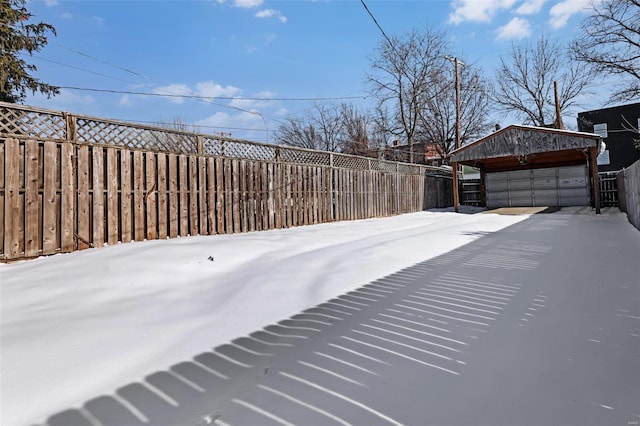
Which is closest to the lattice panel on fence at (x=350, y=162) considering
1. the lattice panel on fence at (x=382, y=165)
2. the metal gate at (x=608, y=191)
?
the lattice panel on fence at (x=382, y=165)

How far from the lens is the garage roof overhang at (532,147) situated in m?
11.2

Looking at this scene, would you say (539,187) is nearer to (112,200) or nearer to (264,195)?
(264,195)

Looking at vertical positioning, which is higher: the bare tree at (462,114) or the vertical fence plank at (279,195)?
the bare tree at (462,114)

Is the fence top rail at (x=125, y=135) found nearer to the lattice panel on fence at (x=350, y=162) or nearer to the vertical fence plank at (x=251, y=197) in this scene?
the vertical fence plank at (x=251, y=197)

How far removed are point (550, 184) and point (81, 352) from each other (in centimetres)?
1692

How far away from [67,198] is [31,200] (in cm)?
39

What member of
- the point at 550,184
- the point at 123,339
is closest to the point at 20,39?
the point at 123,339

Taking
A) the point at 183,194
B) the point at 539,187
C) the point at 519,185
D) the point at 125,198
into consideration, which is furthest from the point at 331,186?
the point at 539,187

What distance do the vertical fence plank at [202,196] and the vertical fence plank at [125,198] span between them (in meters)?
1.24

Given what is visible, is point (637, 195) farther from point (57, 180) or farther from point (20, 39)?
point (20, 39)

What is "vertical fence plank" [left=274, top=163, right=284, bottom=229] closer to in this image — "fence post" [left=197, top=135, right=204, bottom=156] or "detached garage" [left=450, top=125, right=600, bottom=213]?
"fence post" [left=197, top=135, right=204, bottom=156]

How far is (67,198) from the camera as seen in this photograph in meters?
4.75

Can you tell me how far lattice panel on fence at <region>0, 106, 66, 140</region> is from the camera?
4336mm

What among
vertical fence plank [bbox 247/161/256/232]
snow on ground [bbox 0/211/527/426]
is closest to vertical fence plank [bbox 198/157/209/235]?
vertical fence plank [bbox 247/161/256/232]
